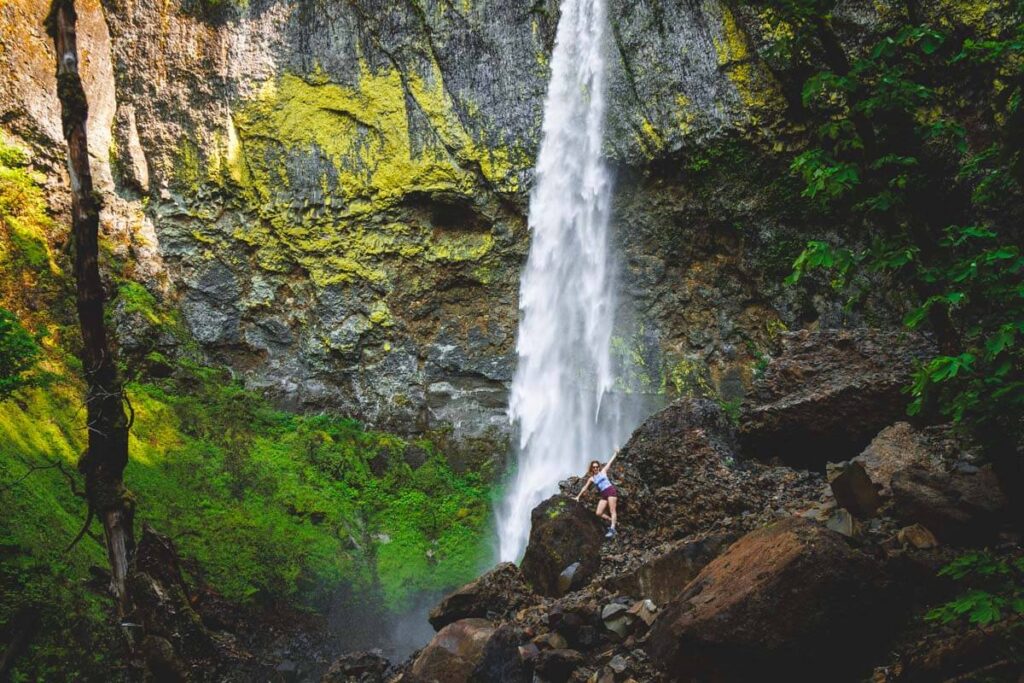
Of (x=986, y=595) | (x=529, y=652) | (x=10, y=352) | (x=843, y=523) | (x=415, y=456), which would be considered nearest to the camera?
(x=986, y=595)

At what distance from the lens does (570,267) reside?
58.6 feet

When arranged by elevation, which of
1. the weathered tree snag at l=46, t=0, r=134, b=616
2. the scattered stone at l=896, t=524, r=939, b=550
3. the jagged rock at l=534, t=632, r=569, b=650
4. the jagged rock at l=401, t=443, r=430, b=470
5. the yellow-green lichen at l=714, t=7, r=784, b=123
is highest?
the yellow-green lichen at l=714, t=7, r=784, b=123

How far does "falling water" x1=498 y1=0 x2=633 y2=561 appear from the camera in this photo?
17.5 meters

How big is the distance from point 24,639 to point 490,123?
15022mm

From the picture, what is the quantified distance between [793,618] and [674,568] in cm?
186

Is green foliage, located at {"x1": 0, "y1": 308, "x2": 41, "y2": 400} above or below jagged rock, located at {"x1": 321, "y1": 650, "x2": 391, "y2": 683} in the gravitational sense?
above

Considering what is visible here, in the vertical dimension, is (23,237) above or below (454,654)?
above

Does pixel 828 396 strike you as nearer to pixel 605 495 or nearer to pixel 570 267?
pixel 605 495

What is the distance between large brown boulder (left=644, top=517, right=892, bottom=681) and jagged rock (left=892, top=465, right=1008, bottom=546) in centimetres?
92

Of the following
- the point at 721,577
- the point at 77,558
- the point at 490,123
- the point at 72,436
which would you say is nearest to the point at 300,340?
the point at 72,436

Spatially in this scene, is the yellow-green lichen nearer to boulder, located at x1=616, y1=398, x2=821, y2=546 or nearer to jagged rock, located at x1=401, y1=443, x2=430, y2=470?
boulder, located at x1=616, y1=398, x2=821, y2=546

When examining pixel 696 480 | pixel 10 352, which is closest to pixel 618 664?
pixel 696 480

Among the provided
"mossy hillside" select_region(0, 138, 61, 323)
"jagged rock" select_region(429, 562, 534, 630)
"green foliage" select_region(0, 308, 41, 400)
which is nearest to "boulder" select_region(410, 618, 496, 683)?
"jagged rock" select_region(429, 562, 534, 630)

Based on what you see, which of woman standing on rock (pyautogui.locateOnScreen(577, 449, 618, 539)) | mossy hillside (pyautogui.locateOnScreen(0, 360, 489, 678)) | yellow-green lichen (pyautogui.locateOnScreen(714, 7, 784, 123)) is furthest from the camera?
yellow-green lichen (pyautogui.locateOnScreen(714, 7, 784, 123))
